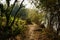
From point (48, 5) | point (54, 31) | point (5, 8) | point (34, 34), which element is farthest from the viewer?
point (34, 34)

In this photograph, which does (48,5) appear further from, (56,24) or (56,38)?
(56,38)

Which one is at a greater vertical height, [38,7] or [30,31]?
[38,7]

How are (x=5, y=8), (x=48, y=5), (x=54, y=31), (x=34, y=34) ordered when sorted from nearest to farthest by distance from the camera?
(x=5, y=8) < (x=48, y=5) < (x=54, y=31) < (x=34, y=34)

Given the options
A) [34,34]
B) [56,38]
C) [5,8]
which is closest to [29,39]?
[34,34]

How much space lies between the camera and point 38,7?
11.5 m

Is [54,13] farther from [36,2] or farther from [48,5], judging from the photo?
[36,2]

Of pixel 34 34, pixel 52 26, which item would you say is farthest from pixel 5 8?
pixel 34 34

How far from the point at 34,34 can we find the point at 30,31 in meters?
0.82

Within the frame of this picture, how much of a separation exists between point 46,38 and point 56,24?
1256 millimetres

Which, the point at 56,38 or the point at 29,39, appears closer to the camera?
the point at 56,38

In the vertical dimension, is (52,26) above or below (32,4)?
below

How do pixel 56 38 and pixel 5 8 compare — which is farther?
pixel 56 38

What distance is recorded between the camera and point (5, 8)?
8.65m

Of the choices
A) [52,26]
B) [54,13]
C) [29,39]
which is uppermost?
[54,13]
